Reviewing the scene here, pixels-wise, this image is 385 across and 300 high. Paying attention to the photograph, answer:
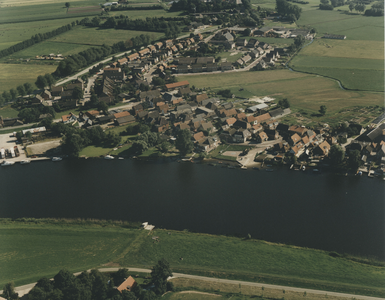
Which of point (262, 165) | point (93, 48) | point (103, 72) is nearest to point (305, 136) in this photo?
point (262, 165)

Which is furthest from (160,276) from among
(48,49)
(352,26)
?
(352,26)

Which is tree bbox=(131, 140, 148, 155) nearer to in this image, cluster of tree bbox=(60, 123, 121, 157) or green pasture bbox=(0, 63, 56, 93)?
cluster of tree bbox=(60, 123, 121, 157)

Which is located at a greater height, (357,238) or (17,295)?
(17,295)

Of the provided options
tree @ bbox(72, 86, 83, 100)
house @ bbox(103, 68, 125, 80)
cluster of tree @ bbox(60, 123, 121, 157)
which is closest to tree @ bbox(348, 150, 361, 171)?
cluster of tree @ bbox(60, 123, 121, 157)

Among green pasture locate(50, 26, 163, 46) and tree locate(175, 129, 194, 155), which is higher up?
green pasture locate(50, 26, 163, 46)

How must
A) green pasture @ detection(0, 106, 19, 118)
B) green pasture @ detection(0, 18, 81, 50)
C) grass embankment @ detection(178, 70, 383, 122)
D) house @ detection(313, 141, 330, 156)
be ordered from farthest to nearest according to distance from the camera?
green pasture @ detection(0, 18, 81, 50), green pasture @ detection(0, 106, 19, 118), grass embankment @ detection(178, 70, 383, 122), house @ detection(313, 141, 330, 156)

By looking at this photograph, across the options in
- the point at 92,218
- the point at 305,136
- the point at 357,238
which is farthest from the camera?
the point at 305,136

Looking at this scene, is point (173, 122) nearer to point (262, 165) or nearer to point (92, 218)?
point (262, 165)
